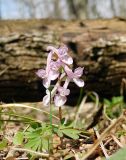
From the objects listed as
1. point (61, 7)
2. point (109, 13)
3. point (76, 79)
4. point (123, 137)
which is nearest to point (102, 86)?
point (123, 137)

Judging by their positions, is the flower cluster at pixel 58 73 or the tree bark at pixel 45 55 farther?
the tree bark at pixel 45 55

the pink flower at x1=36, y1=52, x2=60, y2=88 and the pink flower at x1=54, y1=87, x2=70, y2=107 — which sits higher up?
the pink flower at x1=36, y1=52, x2=60, y2=88

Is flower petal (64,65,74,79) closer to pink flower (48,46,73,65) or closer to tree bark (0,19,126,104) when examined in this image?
pink flower (48,46,73,65)

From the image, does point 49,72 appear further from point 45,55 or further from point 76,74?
point 45,55

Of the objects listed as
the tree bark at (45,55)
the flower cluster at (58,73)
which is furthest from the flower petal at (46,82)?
the tree bark at (45,55)

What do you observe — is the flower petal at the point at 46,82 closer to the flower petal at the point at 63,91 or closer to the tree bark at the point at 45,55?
the flower petal at the point at 63,91

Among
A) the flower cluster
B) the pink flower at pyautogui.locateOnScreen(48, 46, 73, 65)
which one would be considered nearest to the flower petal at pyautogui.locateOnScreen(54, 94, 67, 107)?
the flower cluster

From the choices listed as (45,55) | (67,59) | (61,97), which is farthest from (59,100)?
(45,55)

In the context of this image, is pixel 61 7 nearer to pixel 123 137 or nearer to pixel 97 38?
pixel 97 38
